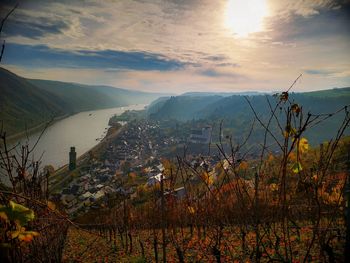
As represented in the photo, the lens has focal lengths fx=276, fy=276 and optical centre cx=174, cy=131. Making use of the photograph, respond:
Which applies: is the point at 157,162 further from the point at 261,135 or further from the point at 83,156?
the point at 261,135

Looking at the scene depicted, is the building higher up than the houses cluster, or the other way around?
the building

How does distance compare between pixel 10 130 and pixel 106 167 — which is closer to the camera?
pixel 106 167

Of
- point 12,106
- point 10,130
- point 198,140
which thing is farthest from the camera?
point 12,106

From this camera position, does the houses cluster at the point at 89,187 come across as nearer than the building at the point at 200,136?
Yes

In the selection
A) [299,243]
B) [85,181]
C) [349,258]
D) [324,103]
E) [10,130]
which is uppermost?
[324,103]

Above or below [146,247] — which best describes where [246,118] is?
above

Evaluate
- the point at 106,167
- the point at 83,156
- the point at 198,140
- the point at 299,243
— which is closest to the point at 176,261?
the point at 299,243

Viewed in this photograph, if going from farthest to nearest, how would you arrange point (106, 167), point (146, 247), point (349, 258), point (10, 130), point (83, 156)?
point (10, 130)
point (83, 156)
point (106, 167)
point (146, 247)
point (349, 258)

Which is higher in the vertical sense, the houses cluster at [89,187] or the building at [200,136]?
the building at [200,136]

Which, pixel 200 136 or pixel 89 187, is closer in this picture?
pixel 89 187

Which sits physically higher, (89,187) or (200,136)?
(200,136)

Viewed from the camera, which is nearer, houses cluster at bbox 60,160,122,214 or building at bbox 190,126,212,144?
houses cluster at bbox 60,160,122,214
